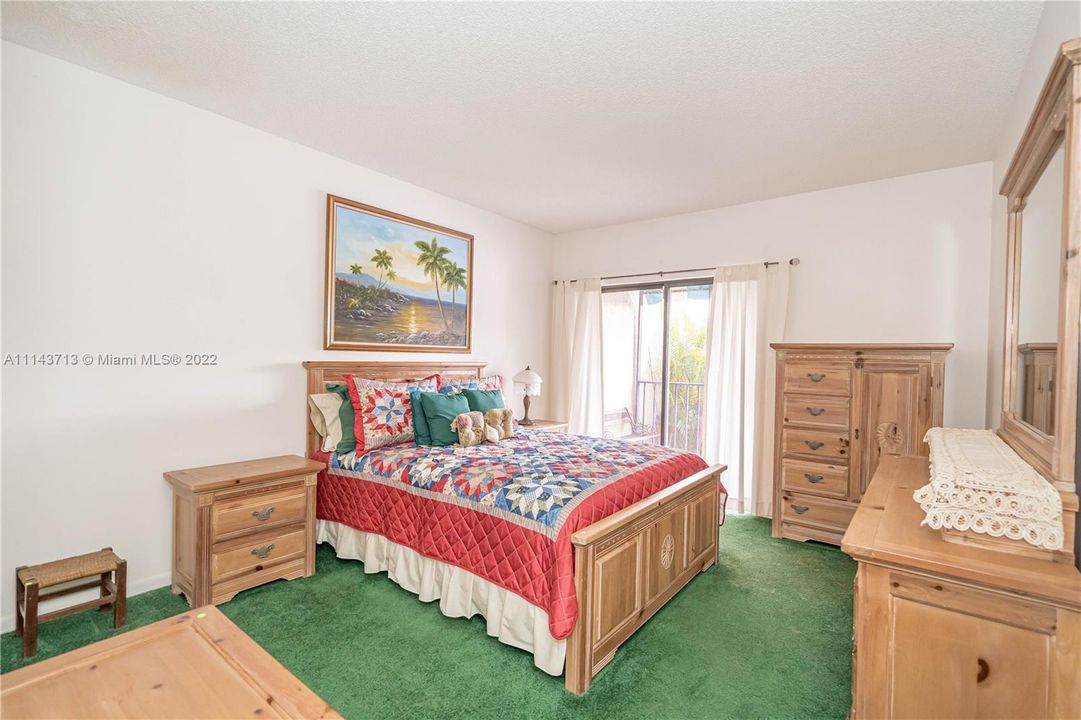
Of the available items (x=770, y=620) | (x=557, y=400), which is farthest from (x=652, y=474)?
(x=557, y=400)

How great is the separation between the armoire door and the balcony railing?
146cm

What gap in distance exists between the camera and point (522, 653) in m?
2.25

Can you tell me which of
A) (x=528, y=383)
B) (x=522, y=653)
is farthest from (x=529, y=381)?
(x=522, y=653)

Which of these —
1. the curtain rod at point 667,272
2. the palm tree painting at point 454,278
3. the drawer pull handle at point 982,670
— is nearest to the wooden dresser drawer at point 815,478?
the curtain rod at point 667,272

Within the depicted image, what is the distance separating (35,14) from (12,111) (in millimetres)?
473

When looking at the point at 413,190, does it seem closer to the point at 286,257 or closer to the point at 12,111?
the point at 286,257

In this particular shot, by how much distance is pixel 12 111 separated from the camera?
2277mm

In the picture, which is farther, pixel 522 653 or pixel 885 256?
pixel 885 256

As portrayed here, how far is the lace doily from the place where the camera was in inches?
48.2

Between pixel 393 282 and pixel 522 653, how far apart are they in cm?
277

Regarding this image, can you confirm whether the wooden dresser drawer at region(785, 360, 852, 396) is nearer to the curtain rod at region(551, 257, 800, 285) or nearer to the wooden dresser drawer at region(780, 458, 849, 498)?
the wooden dresser drawer at region(780, 458, 849, 498)

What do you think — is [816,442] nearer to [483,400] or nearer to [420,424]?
[483,400]

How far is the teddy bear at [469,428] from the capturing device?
330 centimetres

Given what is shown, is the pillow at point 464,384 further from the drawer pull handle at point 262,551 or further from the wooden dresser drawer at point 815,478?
the wooden dresser drawer at point 815,478
